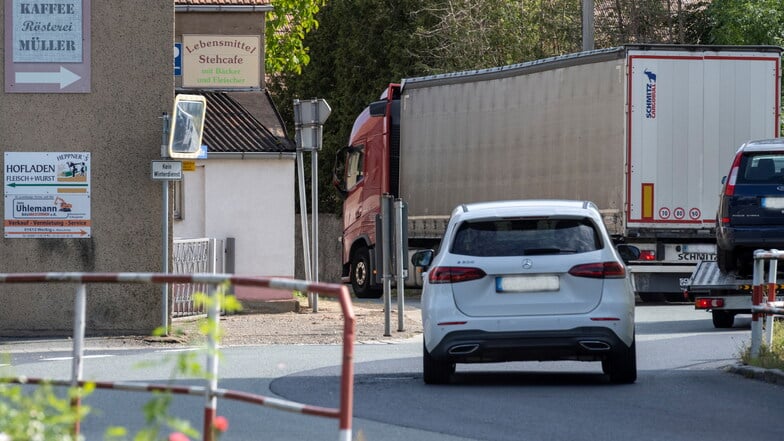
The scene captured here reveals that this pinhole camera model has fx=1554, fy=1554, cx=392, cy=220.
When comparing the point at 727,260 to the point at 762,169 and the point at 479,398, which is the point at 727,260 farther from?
the point at 479,398

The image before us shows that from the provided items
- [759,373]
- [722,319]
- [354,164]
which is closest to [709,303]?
[722,319]

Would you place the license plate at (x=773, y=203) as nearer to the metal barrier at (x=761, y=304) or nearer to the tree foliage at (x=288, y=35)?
the metal barrier at (x=761, y=304)

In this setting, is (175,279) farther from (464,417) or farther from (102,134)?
(102,134)

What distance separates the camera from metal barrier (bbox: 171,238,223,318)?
21281 millimetres

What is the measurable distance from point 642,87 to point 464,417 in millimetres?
14024

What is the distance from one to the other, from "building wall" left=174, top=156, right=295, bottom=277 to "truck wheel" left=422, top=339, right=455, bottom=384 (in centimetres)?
1428

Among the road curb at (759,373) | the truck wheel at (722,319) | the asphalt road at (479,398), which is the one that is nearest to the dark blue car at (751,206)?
the truck wheel at (722,319)

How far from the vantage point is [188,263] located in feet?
71.3

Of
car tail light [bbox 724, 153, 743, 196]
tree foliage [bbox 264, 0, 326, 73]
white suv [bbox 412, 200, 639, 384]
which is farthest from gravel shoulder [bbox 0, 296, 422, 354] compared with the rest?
tree foliage [bbox 264, 0, 326, 73]

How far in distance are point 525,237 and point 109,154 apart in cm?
773

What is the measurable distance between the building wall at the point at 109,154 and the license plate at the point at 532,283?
7435mm

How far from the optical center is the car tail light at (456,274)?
1217cm

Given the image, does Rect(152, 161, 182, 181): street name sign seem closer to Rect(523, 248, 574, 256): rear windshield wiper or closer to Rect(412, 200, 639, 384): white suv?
Rect(412, 200, 639, 384): white suv

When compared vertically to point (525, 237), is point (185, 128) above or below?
above
